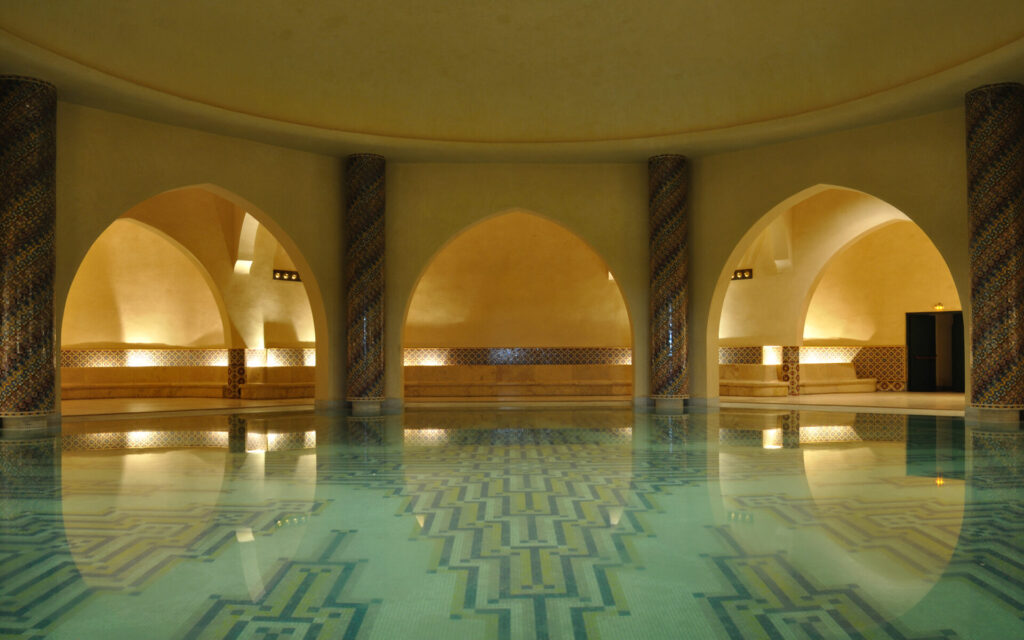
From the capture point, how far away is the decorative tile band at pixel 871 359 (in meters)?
15.2

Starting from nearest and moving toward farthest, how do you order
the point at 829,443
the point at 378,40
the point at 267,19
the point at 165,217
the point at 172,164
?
the point at 829,443 < the point at 267,19 < the point at 378,40 < the point at 172,164 < the point at 165,217

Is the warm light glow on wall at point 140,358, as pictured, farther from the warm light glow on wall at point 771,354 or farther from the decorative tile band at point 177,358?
the warm light glow on wall at point 771,354

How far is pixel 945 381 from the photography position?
615 inches

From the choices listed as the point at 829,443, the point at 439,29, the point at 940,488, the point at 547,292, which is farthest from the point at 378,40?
the point at 547,292

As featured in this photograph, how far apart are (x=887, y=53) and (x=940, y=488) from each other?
5.34 metres

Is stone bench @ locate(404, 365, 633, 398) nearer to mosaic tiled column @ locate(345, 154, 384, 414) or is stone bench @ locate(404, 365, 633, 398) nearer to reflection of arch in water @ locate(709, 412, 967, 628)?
mosaic tiled column @ locate(345, 154, 384, 414)

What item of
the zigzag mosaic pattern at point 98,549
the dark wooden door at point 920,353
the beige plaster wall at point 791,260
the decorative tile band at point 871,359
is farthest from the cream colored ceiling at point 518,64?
the dark wooden door at point 920,353

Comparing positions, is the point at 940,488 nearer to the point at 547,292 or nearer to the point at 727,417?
the point at 727,417

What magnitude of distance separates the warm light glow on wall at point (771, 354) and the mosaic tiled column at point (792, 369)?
14 cm

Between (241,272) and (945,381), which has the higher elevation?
(241,272)

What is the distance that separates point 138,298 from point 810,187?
469 inches

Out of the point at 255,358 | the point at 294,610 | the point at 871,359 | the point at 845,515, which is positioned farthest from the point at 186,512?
the point at 871,359

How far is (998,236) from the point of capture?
7734mm

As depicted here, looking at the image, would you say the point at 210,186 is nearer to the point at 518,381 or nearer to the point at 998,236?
the point at 518,381
